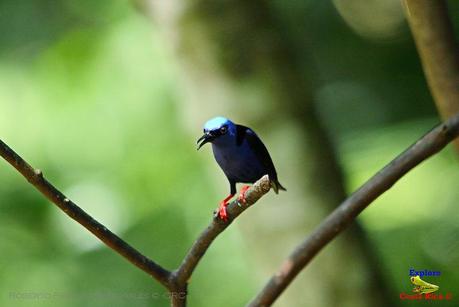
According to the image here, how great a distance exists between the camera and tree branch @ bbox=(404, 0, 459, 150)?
5.36 feet

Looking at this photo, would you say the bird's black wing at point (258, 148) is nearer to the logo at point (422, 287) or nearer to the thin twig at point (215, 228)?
the thin twig at point (215, 228)

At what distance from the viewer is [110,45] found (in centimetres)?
564

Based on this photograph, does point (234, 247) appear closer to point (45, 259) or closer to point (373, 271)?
point (45, 259)

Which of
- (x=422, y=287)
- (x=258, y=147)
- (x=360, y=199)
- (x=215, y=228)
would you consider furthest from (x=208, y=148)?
(x=360, y=199)

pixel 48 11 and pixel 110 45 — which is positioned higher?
pixel 48 11

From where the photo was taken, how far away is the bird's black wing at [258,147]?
62.5 inches

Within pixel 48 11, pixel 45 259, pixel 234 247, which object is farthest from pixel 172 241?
pixel 48 11

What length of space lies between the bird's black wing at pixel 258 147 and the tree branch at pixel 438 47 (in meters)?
0.42

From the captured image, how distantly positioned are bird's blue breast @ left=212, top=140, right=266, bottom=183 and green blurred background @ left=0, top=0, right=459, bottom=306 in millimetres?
1789

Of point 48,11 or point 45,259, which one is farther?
point 48,11

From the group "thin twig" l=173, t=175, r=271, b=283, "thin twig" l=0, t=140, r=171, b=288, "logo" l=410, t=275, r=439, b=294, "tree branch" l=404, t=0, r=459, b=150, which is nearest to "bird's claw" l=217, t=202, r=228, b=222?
"thin twig" l=173, t=175, r=271, b=283

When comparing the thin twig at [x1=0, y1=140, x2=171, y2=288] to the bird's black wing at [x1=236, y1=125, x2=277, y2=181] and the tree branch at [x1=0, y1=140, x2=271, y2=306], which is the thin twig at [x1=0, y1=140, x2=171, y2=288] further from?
the bird's black wing at [x1=236, y1=125, x2=277, y2=181]

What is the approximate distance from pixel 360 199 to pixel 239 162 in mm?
405

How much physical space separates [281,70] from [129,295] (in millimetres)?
1445
